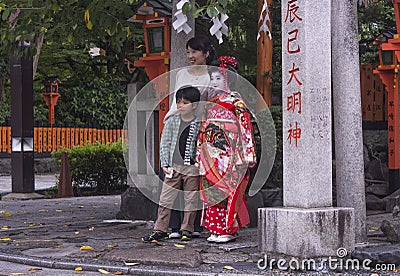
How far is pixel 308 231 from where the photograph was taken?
662cm

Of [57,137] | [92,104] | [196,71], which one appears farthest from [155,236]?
[92,104]

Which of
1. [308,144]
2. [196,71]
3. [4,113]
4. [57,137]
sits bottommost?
[308,144]

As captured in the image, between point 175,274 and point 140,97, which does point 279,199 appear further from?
point 175,274

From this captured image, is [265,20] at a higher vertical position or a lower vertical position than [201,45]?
higher

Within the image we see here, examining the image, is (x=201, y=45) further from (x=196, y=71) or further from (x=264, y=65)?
(x=264, y=65)

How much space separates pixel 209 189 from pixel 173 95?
4.92 ft

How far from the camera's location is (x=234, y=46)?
14.4 meters

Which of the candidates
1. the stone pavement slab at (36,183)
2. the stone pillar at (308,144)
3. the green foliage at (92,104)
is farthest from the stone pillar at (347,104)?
the green foliage at (92,104)

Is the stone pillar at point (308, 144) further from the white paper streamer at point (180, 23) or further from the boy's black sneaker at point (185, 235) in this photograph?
the white paper streamer at point (180, 23)

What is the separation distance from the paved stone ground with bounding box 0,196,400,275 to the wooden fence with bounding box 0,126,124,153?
15182mm

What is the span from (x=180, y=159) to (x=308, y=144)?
196cm

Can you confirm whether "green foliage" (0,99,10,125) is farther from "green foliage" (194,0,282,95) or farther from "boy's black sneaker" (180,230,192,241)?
"boy's black sneaker" (180,230,192,241)

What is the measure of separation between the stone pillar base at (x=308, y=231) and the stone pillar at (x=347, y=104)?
0.70 meters

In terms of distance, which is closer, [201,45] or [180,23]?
[201,45]
